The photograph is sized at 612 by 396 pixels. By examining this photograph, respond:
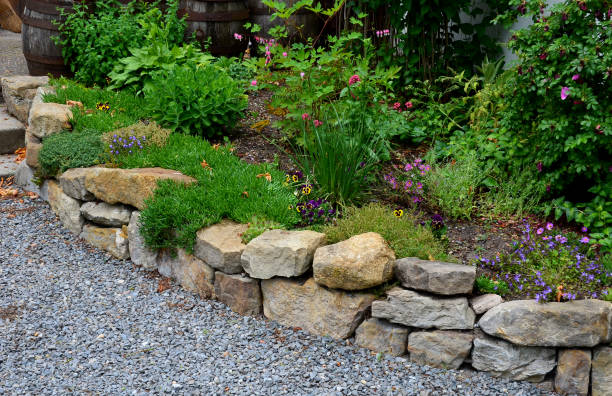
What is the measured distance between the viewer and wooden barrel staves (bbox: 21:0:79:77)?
6.07 m

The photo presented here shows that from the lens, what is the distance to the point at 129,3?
6062 mm

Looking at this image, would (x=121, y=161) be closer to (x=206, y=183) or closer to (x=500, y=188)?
(x=206, y=183)

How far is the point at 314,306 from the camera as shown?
354 cm

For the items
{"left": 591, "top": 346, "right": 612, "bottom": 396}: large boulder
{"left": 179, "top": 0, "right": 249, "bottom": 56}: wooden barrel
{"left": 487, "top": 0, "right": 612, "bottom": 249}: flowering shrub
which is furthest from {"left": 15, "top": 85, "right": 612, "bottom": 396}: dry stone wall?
{"left": 179, "top": 0, "right": 249, "bottom": 56}: wooden barrel

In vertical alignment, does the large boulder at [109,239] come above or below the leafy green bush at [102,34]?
below

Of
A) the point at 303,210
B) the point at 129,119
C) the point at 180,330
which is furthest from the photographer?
the point at 129,119

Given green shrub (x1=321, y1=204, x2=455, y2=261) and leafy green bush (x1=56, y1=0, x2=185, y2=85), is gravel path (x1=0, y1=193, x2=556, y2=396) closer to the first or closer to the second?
green shrub (x1=321, y1=204, x2=455, y2=261)

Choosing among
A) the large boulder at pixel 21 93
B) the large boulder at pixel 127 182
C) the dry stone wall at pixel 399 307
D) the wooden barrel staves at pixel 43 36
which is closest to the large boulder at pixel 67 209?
the large boulder at pixel 127 182

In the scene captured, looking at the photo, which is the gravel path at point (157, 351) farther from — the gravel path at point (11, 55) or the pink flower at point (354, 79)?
the gravel path at point (11, 55)

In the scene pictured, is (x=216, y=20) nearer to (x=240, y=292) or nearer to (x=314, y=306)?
(x=240, y=292)

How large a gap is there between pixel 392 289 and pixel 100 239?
215cm

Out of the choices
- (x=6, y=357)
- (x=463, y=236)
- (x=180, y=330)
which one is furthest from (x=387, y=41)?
(x=6, y=357)

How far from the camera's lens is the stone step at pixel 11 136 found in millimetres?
5800

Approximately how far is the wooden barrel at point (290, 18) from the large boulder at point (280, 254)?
3679 millimetres
